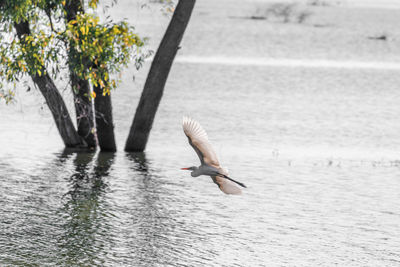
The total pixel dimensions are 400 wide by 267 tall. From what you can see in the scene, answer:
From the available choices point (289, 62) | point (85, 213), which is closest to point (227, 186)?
point (85, 213)

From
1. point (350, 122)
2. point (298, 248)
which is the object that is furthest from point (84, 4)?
point (350, 122)

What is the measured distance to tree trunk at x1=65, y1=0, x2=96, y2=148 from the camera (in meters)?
15.5

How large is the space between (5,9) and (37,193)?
3595mm

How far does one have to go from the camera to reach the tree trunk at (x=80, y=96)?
1553 centimetres

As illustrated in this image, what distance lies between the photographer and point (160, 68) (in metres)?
16.8

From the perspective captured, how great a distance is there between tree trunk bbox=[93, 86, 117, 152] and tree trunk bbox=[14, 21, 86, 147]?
20.0 inches

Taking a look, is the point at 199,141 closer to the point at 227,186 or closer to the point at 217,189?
the point at 227,186

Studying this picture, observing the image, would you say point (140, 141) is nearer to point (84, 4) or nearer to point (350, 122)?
point (84, 4)

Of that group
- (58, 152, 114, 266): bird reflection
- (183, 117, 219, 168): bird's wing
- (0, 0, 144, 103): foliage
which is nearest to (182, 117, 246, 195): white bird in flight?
(183, 117, 219, 168): bird's wing

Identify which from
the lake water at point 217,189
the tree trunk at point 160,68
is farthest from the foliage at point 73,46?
the tree trunk at point 160,68

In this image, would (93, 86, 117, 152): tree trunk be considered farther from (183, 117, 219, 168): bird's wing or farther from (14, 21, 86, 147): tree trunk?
(183, 117, 219, 168): bird's wing

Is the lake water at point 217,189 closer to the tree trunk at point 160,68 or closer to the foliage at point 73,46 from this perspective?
the tree trunk at point 160,68

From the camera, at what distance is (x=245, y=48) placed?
5088cm

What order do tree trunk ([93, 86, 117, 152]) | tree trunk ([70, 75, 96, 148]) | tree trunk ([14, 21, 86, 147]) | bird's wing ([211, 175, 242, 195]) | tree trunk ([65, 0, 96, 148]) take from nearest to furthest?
bird's wing ([211, 175, 242, 195]) < tree trunk ([65, 0, 96, 148]) < tree trunk ([14, 21, 86, 147]) < tree trunk ([70, 75, 96, 148]) < tree trunk ([93, 86, 117, 152])
